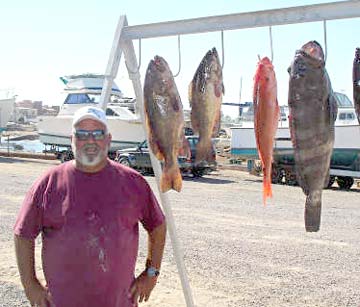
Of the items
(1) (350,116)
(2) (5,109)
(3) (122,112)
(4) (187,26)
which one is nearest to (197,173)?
(3) (122,112)

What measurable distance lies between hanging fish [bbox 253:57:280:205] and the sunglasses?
0.86m

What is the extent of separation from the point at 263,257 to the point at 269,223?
3018 millimetres

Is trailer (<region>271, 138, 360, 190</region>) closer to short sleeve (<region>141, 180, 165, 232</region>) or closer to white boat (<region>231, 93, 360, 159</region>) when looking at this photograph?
white boat (<region>231, 93, 360, 159</region>)

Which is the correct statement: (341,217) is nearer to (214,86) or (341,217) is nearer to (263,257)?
(263,257)

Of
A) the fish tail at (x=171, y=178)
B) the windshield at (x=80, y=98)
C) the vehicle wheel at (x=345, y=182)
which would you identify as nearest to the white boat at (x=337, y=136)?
the vehicle wheel at (x=345, y=182)

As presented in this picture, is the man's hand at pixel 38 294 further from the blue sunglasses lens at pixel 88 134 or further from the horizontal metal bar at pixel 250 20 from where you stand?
the horizontal metal bar at pixel 250 20

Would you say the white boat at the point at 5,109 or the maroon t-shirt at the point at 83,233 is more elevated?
the white boat at the point at 5,109

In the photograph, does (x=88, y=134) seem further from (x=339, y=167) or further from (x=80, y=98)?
(x=80, y=98)

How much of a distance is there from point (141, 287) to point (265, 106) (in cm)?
121

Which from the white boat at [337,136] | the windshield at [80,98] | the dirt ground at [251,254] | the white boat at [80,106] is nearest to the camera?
the dirt ground at [251,254]

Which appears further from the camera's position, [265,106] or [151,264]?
[151,264]

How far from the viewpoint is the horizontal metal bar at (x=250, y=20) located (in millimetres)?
3057

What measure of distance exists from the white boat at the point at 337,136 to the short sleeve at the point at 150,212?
11103 mm

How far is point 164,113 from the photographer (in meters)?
3.21
